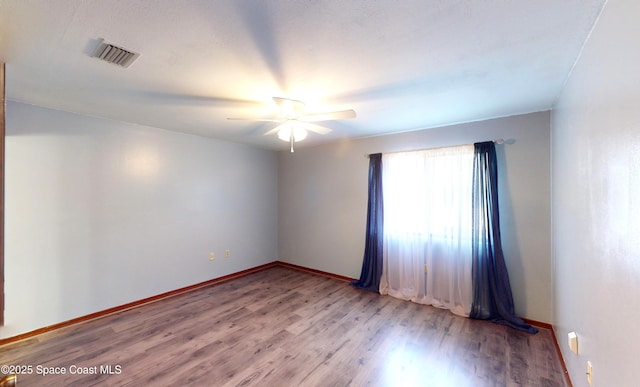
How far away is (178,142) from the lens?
3.48 metres

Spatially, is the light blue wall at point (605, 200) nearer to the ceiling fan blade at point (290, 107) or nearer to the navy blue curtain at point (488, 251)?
the navy blue curtain at point (488, 251)

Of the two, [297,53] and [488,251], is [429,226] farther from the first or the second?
[297,53]

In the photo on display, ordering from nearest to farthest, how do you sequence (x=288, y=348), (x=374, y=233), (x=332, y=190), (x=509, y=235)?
(x=288, y=348) < (x=509, y=235) < (x=374, y=233) < (x=332, y=190)

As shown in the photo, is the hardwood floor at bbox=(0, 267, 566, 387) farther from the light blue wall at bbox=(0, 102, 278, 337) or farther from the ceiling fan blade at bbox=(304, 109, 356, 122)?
the ceiling fan blade at bbox=(304, 109, 356, 122)

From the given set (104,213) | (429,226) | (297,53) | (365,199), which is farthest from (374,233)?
(104,213)

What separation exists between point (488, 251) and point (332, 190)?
2360 mm

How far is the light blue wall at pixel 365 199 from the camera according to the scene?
8.41 ft

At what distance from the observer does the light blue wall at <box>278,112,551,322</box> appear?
2.56 m

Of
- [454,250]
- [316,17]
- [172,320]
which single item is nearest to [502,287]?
[454,250]

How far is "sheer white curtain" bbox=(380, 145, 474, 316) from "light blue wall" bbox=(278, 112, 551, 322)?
286 mm

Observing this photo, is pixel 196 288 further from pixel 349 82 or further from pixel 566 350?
pixel 566 350

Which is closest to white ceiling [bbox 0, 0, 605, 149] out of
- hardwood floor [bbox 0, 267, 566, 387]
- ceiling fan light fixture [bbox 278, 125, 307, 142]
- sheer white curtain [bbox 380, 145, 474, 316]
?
ceiling fan light fixture [bbox 278, 125, 307, 142]

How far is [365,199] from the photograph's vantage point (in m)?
3.82

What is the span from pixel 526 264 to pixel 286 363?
8.79 ft
